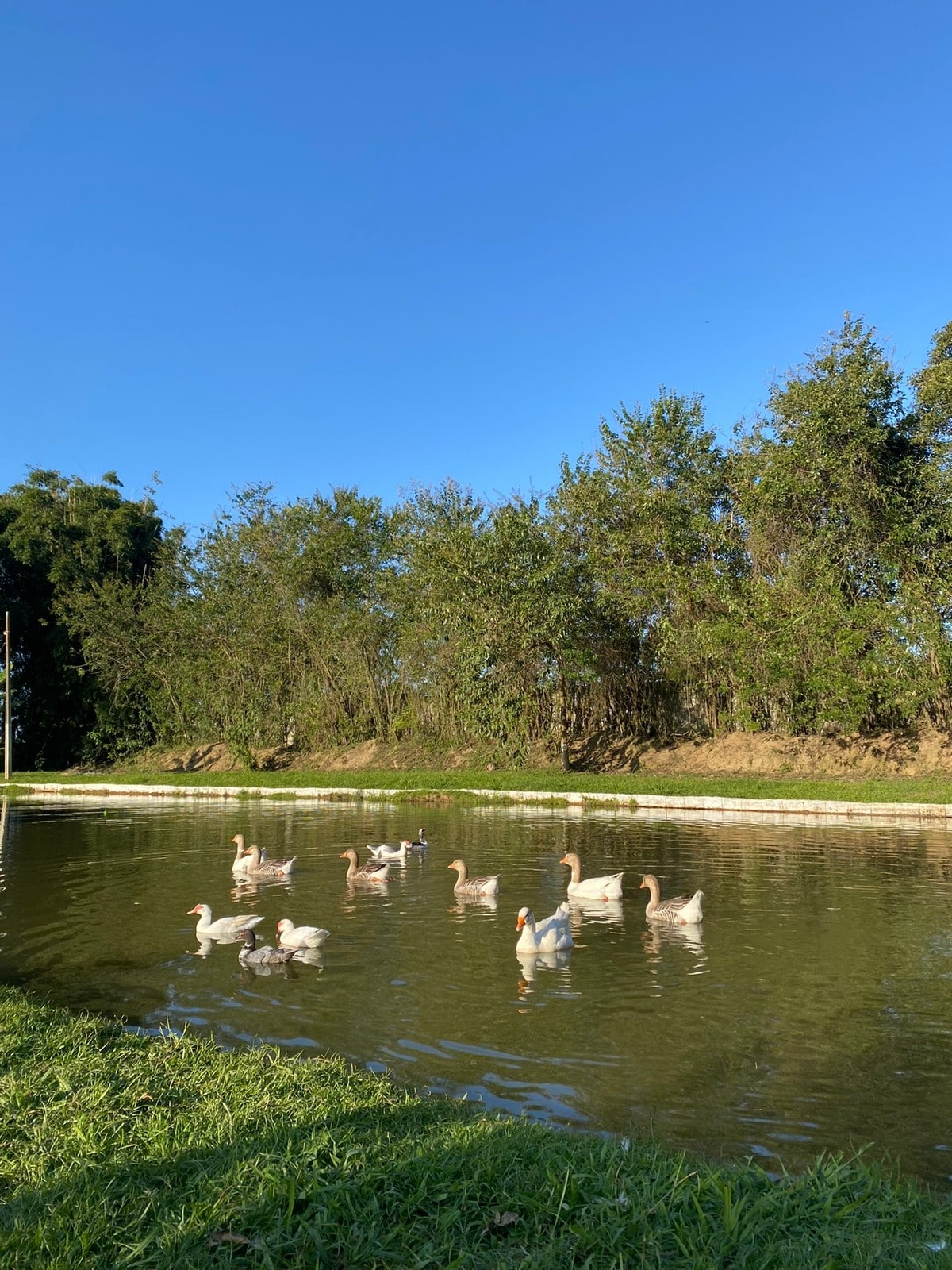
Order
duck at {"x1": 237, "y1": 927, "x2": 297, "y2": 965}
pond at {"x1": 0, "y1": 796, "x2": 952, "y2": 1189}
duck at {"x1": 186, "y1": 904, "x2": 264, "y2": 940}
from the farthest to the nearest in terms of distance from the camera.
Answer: duck at {"x1": 186, "y1": 904, "x2": 264, "y2": 940}
duck at {"x1": 237, "y1": 927, "x2": 297, "y2": 965}
pond at {"x1": 0, "y1": 796, "x2": 952, "y2": 1189}

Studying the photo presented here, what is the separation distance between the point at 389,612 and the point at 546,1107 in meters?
29.2

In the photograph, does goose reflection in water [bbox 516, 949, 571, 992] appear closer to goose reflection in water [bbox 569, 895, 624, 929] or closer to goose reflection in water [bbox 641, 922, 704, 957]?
goose reflection in water [bbox 641, 922, 704, 957]

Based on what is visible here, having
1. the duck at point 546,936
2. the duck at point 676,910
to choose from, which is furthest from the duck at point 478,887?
the duck at point 546,936

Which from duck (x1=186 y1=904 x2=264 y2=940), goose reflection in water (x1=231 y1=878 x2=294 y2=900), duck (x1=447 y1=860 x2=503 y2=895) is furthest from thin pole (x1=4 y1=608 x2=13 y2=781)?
duck (x1=186 y1=904 x2=264 y2=940)

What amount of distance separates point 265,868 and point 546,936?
6222 mm

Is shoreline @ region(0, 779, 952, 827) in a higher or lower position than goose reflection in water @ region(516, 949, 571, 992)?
higher

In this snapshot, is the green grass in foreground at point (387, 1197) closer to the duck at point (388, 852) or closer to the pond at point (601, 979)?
the pond at point (601, 979)

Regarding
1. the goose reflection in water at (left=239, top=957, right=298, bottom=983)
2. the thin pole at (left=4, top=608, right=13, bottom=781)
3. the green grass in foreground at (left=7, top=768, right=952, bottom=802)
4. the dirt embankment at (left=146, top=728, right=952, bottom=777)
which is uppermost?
the thin pole at (left=4, top=608, right=13, bottom=781)

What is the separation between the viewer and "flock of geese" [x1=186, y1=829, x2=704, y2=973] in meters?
9.11

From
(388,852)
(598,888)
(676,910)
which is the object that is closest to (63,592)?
(388,852)

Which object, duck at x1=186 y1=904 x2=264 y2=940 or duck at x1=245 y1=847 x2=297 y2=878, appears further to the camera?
duck at x1=245 y1=847 x2=297 y2=878

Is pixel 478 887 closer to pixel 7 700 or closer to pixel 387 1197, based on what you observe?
pixel 387 1197

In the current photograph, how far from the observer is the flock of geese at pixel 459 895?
9109mm

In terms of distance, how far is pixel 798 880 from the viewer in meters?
12.6
